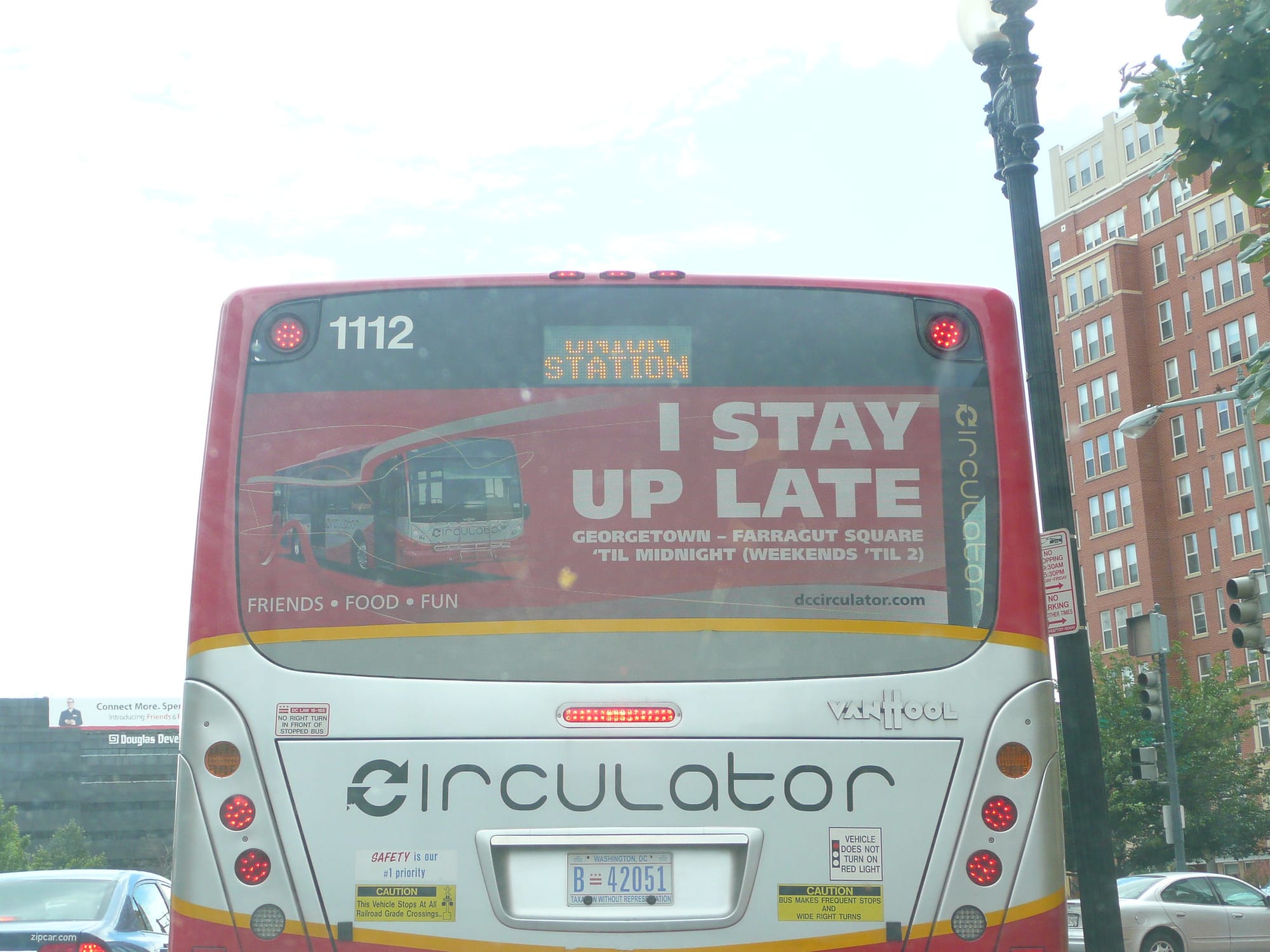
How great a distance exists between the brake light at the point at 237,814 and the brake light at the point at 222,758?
0.10 m

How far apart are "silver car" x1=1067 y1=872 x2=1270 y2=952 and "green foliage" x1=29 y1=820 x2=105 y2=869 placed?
110 metres

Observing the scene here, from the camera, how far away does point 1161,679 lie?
1350 inches

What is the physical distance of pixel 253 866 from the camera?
5.04m

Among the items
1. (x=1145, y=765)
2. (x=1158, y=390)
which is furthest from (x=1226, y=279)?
(x=1145, y=765)

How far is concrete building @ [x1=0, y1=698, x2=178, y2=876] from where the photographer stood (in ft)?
447

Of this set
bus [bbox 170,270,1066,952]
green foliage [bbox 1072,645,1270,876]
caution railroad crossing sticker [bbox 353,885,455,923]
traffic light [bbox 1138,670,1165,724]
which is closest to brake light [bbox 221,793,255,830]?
bus [bbox 170,270,1066,952]

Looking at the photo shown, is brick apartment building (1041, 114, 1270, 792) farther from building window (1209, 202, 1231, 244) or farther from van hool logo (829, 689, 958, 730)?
van hool logo (829, 689, 958, 730)

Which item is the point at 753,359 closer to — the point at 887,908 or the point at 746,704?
the point at 746,704

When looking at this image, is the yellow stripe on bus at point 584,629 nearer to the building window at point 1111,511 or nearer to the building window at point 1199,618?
the building window at point 1199,618

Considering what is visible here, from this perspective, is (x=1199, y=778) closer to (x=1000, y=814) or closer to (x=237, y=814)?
(x=1000, y=814)

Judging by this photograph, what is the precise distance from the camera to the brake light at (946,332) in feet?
18.5

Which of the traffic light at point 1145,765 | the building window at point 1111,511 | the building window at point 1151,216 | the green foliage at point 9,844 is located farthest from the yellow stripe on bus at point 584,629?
the green foliage at point 9,844

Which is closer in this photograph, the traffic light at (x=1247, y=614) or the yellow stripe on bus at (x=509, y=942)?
the yellow stripe on bus at (x=509, y=942)

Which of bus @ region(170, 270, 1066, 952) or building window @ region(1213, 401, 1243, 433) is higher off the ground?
building window @ region(1213, 401, 1243, 433)
